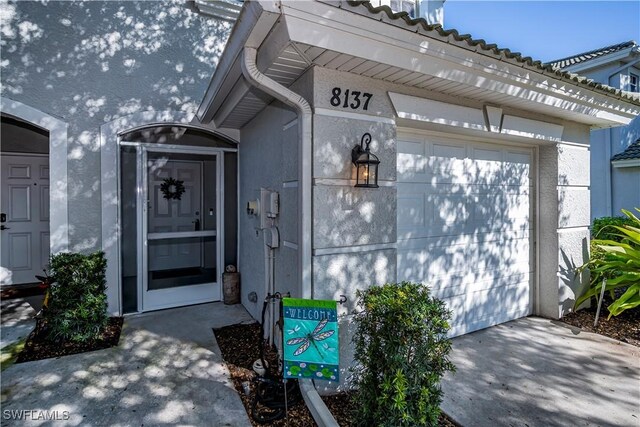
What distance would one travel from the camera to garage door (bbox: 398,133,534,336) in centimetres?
390

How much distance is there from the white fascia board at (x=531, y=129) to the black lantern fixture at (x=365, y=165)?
225 cm

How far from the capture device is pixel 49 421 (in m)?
2.62

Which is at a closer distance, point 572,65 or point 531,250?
point 531,250

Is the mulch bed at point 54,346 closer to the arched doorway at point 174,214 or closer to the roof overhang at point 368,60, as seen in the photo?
the arched doorway at point 174,214

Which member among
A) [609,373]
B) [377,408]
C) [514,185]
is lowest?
[609,373]

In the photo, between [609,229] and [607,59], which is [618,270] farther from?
[607,59]

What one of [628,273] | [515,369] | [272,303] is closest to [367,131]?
[272,303]

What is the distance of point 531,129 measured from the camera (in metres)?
4.45

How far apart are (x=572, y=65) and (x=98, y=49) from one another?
13569mm

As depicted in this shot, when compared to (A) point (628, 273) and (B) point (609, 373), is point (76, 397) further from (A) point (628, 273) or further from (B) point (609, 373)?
(A) point (628, 273)

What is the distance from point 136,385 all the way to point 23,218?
17.8 ft

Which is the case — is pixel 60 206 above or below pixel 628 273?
above

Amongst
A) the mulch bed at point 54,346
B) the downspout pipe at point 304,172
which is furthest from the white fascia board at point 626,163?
the mulch bed at point 54,346

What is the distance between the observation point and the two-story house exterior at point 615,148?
942cm
